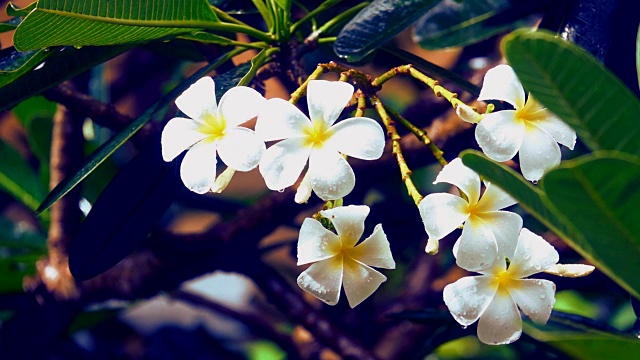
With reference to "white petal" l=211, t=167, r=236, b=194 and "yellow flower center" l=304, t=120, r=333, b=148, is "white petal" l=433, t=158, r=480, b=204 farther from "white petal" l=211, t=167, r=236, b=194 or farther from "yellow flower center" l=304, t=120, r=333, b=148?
"white petal" l=211, t=167, r=236, b=194

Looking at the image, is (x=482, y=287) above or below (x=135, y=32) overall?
below

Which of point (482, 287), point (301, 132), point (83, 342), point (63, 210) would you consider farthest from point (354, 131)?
point (83, 342)

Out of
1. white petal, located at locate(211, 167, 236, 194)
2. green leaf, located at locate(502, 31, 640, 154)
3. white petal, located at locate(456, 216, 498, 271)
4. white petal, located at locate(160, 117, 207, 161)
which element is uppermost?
green leaf, located at locate(502, 31, 640, 154)

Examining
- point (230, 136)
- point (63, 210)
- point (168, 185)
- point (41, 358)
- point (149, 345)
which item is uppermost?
point (230, 136)

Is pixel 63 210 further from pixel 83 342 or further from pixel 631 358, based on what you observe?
pixel 631 358

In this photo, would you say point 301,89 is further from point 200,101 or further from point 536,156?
point 536,156

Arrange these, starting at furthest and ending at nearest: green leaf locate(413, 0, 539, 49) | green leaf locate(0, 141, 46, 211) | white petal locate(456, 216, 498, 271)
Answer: green leaf locate(0, 141, 46, 211)
green leaf locate(413, 0, 539, 49)
white petal locate(456, 216, 498, 271)

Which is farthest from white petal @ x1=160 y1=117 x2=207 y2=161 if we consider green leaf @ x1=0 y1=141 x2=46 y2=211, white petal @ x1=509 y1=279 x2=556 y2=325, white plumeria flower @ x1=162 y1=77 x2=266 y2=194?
green leaf @ x1=0 y1=141 x2=46 y2=211

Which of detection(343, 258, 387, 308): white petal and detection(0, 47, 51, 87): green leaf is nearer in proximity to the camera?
detection(343, 258, 387, 308): white petal
